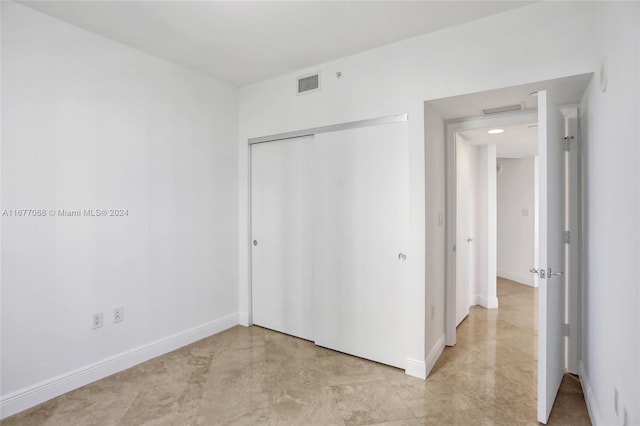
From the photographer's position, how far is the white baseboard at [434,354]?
8.37ft

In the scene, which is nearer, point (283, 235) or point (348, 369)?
point (348, 369)

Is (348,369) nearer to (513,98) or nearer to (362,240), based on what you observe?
(362,240)

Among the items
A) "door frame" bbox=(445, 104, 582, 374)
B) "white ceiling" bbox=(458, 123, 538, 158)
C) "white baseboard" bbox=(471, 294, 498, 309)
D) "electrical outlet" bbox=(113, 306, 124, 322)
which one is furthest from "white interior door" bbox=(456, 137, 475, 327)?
"electrical outlet" bbox=(113, 306, 124, 322)

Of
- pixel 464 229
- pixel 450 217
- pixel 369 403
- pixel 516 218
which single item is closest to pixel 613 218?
pixel 450 217

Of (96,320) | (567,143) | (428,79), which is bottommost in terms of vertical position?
(96,320)

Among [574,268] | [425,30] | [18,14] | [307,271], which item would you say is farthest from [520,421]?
[18,14]

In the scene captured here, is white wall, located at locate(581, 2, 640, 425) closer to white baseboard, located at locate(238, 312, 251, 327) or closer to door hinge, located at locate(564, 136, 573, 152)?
door hinge, located at locate(564, 136, 573, 152)

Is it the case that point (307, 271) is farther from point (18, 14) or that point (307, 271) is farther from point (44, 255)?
point (18, 14)

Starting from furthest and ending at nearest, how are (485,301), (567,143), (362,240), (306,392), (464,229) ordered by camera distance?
(485,301) → (464,229) → (362,240) → (567,143) → (306,392)

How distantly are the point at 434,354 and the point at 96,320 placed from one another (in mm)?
2689

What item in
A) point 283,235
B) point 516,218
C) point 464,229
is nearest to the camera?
point 283,235

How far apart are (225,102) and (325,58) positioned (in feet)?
4.06

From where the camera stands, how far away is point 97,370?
8.19 ft

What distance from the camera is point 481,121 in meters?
2.83
